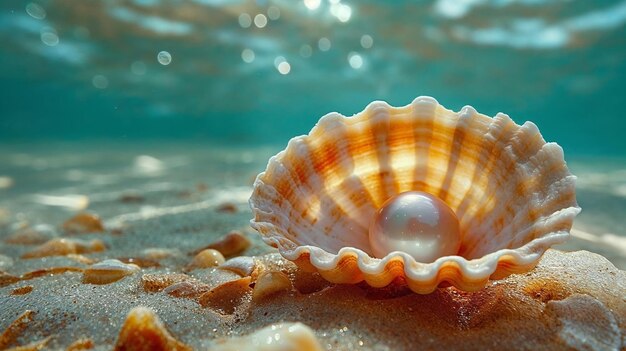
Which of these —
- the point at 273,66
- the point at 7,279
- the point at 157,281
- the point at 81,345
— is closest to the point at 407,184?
the point at 157,281

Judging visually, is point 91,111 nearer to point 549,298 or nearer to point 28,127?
point 28,127

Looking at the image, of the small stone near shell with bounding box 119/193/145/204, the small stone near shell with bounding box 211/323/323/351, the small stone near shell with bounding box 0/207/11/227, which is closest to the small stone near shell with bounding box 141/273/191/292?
the small stone near shell with bounding box 211/323/323/351

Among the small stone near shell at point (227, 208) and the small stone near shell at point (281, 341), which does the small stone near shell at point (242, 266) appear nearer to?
the small stone near shell at point (281, 341)

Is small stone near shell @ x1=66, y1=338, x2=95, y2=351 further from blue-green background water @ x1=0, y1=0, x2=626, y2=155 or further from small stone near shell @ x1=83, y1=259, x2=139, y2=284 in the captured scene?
blue-green background water @ x1=0, y1=0, x2=626, y2=155

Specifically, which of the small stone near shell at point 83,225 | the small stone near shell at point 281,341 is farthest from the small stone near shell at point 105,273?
the small stone near shell at point 83,225

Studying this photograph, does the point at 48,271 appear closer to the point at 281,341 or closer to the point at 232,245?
the point at 232,245

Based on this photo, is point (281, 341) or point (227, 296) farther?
point (227, 296)

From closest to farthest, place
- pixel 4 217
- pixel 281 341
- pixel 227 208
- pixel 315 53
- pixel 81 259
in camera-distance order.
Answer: pixel 281 341, pixel 81 259, pixel 227 208, pixel 4 217, pixel 315 53
